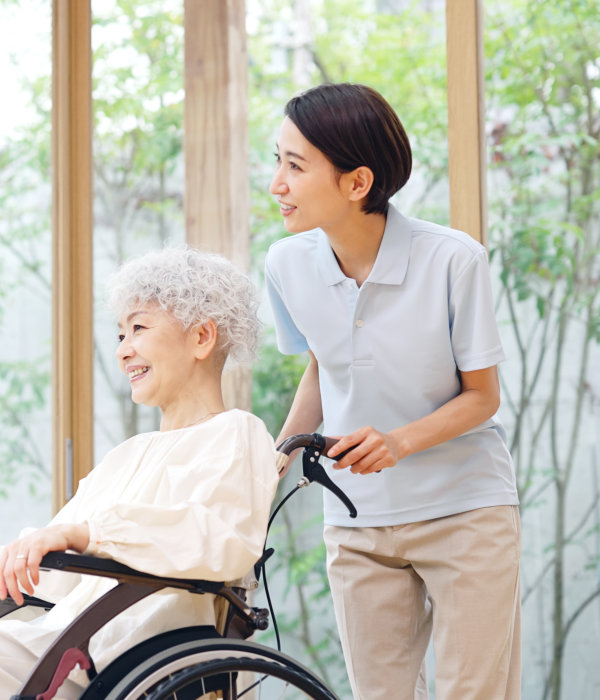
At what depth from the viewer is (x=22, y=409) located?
2600 mm

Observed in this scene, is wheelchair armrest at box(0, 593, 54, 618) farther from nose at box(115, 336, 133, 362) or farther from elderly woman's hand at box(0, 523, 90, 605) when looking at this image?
nose at box(115, 336, 133, 362)

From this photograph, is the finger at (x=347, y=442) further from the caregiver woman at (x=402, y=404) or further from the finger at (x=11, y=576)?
the finger at (x=11, y=576)

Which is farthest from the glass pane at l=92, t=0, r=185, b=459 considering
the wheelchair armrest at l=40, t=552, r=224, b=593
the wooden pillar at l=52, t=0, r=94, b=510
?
the wheelchair armrest at l=40, t=552, r=224, b=593

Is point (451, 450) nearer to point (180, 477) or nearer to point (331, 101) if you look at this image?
point (180, 477)

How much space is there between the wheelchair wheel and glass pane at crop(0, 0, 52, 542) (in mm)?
1351

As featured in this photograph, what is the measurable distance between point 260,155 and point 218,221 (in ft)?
0.95

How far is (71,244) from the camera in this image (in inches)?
107

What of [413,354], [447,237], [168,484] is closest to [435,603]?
[413,354]

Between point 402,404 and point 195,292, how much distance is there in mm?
454

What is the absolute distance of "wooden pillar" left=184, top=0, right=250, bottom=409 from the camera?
7.99 ft

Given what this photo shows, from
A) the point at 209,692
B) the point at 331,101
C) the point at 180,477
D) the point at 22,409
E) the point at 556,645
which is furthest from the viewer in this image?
the point at 22,409

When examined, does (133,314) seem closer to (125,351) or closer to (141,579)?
(125,351)

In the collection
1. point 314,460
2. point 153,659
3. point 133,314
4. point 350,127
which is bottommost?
point 153,659

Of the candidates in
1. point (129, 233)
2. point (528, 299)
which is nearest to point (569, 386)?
point (528, 299)
